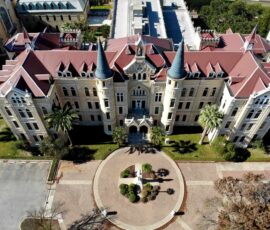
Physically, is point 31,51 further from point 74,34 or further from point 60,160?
point 60,160

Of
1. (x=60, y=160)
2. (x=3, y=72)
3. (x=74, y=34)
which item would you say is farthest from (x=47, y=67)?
(x=60, y=160)

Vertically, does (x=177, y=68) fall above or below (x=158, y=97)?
above

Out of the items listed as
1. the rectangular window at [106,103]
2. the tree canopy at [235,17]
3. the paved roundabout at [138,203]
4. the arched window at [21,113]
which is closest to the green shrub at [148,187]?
the paved roundabout at [138,203]

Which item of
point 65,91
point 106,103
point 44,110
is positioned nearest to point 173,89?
point 106,103

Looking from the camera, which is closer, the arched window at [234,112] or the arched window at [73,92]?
the arched window at [234,112]

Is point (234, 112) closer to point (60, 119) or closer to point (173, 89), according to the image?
point (173, 89)

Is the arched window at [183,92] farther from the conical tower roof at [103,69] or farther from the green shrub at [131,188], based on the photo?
the green shrub at [131,188]
